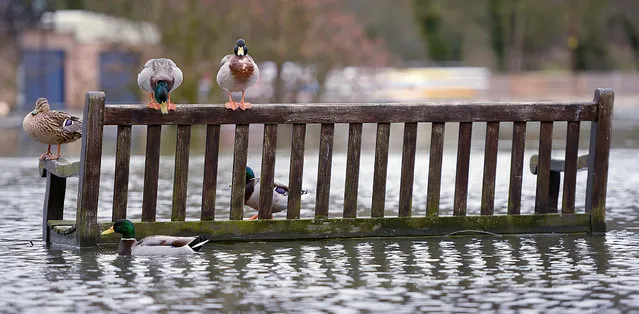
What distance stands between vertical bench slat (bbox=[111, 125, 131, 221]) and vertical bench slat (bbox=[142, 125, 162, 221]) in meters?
0.17

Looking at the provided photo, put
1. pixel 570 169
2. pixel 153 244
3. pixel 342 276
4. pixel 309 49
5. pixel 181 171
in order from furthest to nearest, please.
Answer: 1. pixel 309 49
2. pixel 570 169
3. pixel 181 171
4. pixel 153 244
5. pixel 342 276

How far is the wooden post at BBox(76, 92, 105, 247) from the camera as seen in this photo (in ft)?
41.5

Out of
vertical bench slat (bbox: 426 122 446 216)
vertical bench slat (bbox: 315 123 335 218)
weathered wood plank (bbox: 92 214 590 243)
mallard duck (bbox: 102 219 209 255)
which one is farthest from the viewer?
vertical bench slat (bbox: 426 122 446 216)

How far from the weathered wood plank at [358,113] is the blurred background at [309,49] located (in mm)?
17962

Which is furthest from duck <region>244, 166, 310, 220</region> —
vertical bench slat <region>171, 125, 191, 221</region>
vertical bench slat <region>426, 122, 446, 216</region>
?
vertical bench slat <region>426, 122, 446, 216</region>

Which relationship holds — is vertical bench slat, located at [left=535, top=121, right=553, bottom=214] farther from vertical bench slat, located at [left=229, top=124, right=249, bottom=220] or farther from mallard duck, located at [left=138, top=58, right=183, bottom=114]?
mallard duck, located at [left=138, top=58, right=183, bottom=114]

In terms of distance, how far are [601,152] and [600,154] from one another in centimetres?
2

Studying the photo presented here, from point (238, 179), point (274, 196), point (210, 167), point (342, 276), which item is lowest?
point (342, 276)

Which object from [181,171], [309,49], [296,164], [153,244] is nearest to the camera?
[153,244]

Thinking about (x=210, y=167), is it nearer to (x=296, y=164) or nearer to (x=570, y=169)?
(x=296, y=164)

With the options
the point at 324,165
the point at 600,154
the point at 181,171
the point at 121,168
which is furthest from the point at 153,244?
the point at 600,154

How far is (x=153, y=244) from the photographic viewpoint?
12516 millimetres

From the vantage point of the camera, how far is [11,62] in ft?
195

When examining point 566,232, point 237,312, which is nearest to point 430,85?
point 566,232
